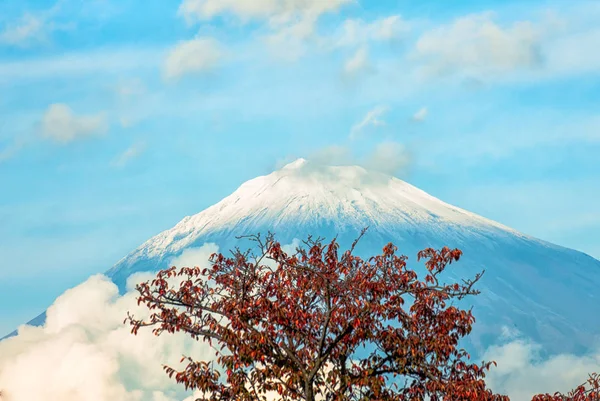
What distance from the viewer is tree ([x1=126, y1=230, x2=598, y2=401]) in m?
14.5

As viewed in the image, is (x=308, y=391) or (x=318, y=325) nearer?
(x=308, y=391)

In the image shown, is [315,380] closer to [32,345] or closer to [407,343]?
[407,343]

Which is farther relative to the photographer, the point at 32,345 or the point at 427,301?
the point at 32,345

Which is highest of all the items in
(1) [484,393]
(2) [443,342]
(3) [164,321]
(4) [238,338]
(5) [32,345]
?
(5) [32,345]

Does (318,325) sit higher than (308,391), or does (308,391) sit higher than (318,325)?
(318,325)

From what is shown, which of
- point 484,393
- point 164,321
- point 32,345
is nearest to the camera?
point 484,393

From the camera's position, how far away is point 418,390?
15188mm

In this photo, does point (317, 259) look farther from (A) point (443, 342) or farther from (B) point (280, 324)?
(A) point (443, 342)

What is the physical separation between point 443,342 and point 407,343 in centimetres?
57

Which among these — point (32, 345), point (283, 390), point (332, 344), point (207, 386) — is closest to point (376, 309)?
point (332, 344)

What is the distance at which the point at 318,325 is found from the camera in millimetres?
15078

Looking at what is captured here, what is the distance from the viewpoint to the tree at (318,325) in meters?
14.5

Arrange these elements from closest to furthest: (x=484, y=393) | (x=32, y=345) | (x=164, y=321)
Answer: (x=484, y=393) → (x=164, y=321) → (x=32, y=345)

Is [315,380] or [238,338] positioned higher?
[238,338]
